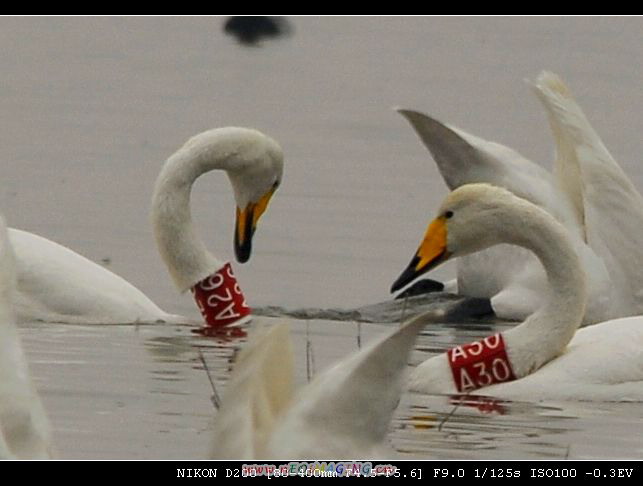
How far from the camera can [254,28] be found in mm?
32531

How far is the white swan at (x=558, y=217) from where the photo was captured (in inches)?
561

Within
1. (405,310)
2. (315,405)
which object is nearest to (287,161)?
(405,310)

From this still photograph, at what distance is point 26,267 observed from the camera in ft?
41.7

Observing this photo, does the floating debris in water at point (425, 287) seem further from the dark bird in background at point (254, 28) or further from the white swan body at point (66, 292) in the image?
the dark bird in background at point (254, 28)

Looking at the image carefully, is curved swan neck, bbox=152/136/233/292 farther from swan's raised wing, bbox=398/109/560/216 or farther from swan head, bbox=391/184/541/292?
swan head, bbox=391/184/541/292

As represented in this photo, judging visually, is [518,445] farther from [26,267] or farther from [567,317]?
[26,267]

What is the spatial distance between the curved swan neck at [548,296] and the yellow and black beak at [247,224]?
7.81ft

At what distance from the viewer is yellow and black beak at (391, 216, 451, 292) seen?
11.9 meters

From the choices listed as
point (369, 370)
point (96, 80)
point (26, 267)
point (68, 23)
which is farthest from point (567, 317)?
point (68, 23)

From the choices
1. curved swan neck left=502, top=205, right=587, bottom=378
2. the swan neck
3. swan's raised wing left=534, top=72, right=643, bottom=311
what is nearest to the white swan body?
the swan neck

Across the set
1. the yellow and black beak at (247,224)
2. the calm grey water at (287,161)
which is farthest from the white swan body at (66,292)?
the yellow and black beak at (247,224)

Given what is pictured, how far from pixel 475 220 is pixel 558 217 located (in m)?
2.87

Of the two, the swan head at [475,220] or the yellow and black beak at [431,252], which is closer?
the swan head at [475,220]

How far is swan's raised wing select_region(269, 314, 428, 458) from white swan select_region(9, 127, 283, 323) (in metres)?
6.47
